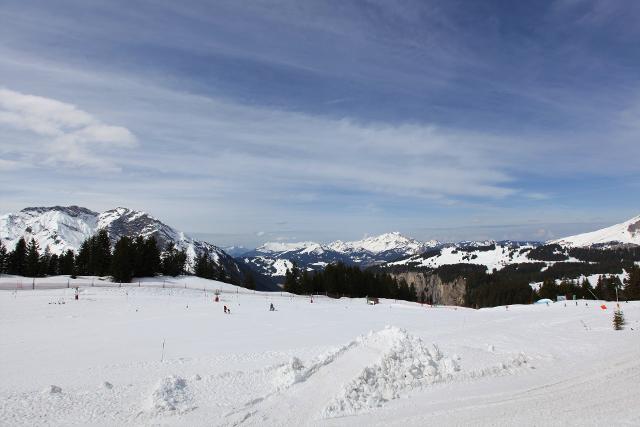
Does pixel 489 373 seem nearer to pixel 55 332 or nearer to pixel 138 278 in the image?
pixel 55 332

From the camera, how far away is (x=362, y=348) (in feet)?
51.0

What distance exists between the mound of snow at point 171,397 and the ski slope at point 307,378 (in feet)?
0.10

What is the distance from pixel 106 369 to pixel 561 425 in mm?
12912

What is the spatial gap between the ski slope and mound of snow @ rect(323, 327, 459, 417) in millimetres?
39

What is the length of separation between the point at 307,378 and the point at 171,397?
4002 millimetres

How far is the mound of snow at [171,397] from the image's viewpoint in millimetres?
10635

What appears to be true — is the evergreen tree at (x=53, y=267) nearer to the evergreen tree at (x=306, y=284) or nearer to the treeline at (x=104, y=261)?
the treeline at (x=104, y=261)

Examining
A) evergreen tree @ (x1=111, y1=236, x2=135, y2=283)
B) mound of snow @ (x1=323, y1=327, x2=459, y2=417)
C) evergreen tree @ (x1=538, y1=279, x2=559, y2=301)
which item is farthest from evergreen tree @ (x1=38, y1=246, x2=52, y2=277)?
evergreen tree @ (x1=538, y1=279, x2=559, y2=301)

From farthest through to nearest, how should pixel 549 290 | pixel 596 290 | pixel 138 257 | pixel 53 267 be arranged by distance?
pixel 596 290, pixel 549 290, pixel 53 267, pixel 138 257

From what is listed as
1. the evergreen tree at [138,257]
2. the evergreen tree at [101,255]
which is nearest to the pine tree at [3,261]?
the evergreen tree at [101,255]

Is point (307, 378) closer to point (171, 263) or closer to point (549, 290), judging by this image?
point (171, 263)

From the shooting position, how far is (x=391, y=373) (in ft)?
44.2

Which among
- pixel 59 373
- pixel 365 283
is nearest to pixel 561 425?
pixel 59 373

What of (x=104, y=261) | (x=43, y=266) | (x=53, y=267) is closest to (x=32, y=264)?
(x=43, y=266)
